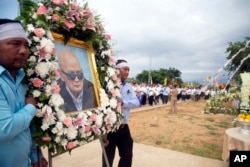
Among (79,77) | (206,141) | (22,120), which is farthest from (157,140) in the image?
(22,120)

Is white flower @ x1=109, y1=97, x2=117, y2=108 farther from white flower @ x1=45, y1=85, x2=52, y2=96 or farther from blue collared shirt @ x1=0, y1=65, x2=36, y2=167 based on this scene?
blue collared shirt @ x1=0, y1=65, x2=36, y2=167

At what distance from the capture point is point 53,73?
2238 mm

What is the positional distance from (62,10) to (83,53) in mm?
541

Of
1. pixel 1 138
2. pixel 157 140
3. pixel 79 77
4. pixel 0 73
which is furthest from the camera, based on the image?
pixel 157 140

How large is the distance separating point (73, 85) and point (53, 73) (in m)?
0.38

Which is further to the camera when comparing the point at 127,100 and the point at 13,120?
the point at 127,100

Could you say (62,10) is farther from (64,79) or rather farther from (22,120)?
(22,120)

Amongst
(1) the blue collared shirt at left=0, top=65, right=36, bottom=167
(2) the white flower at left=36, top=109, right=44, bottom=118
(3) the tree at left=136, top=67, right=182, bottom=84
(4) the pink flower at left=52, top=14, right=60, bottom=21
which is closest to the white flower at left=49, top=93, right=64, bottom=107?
(2) the white flower at left=36, top=109, right=44, bottom=118

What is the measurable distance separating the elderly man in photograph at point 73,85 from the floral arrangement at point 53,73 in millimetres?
105

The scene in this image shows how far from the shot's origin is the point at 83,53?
2850 mm

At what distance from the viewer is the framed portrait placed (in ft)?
8.08

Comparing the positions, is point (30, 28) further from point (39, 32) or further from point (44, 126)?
point (44, 126)

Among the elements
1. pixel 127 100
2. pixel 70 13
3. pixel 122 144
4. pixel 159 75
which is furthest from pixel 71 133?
pixel 159 75

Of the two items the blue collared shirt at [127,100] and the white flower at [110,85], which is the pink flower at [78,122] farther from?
the blue collared shirt at [127,100]
